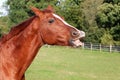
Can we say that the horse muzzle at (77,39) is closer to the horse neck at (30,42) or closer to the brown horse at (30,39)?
the brown horse at (30,39)

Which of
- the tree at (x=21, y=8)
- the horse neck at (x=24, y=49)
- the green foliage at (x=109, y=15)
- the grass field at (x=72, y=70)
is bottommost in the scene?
the tree at (x=21, y=8)

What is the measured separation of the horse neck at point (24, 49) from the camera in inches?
155

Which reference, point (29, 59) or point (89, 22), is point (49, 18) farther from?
point (89, 22)

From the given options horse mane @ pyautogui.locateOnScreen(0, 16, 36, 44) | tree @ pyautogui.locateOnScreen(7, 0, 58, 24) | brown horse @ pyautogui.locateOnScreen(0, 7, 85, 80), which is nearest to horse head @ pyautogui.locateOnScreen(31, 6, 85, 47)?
brown horse @ pyautogui.locateOnScreen(0, 7, 85, 80)

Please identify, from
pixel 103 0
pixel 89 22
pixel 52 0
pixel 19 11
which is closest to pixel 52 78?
pixel 89 22

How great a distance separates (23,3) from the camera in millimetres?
62812

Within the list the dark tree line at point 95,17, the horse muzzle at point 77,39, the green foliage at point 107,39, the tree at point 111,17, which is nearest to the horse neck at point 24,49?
the horse muzzle at point 77,39

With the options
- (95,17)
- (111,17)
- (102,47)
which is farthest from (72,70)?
(95,17)

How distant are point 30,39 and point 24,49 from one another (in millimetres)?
144

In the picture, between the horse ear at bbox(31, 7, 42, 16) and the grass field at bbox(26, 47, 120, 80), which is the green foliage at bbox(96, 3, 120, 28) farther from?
the horse ear at bbox(31, 7, 42, 16)

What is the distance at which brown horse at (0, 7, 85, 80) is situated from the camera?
12.6 ft

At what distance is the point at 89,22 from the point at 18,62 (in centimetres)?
4564

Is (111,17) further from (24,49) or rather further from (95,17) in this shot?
(24,49)

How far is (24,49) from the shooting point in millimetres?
3977
